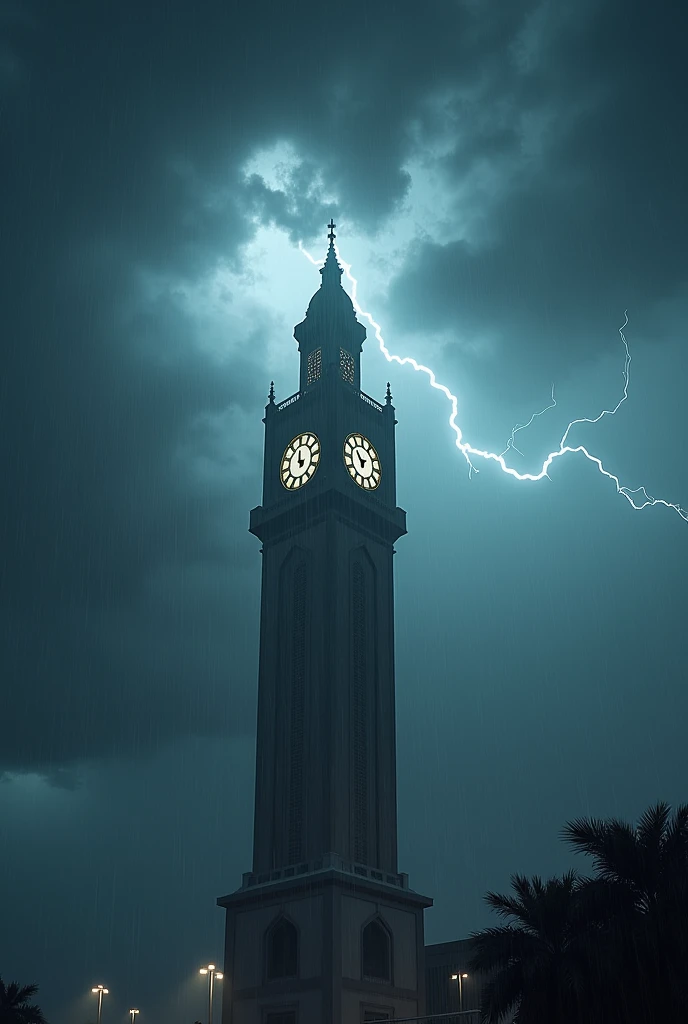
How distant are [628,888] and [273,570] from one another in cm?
4517

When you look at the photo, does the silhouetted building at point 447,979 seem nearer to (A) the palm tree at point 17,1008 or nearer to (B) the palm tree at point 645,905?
(A) the palm tree at point 17,1008

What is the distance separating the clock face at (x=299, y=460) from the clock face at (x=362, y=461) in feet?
6.86

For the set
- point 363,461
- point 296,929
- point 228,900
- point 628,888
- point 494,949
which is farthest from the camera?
point 363,461

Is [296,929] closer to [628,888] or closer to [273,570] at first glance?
[273,570]

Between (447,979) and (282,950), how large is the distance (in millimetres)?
37828

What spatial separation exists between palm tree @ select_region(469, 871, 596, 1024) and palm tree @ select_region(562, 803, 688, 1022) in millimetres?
805

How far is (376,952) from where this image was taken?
55.2 m

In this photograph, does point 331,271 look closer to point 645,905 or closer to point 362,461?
point 362,461

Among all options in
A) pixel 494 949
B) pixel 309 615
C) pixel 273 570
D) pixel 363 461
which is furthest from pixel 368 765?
pixel 494 949

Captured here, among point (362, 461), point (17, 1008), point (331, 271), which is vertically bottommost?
point (17, 1008)

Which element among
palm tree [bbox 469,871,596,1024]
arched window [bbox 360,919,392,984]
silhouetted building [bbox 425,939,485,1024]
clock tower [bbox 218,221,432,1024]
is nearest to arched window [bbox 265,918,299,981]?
clock tower [bbox 218,221,432,1024]

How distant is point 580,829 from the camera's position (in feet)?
82.1

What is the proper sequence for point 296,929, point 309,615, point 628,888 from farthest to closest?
point 309,615
point 296,929
point 628,888

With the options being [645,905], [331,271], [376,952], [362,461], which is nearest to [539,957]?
[645,905]
